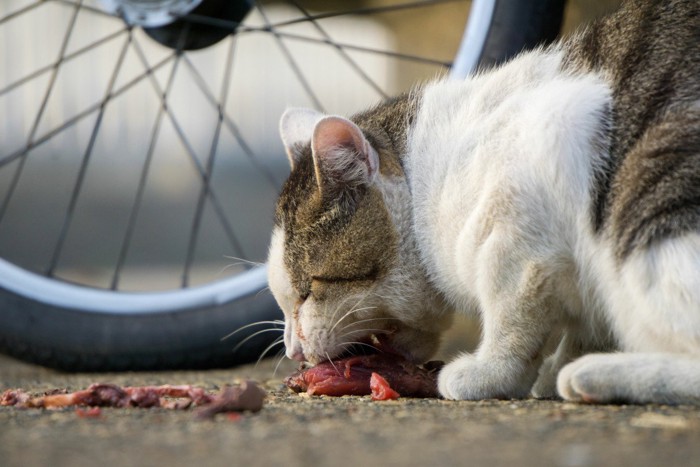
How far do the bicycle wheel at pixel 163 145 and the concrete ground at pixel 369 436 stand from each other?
2.26ft

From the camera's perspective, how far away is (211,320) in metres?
2.29

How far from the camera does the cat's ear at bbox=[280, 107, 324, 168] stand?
2.06 metres

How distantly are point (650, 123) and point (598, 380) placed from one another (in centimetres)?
45

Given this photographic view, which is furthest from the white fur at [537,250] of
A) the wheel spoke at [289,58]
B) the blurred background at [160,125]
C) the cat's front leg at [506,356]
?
the blurred background at [160,125]

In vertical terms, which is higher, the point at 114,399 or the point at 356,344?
the point at 356,344

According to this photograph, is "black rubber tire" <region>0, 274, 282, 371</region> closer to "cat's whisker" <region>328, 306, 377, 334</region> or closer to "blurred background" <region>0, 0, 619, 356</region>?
"cat's whisker" <region>328, 306, 377, 334</region>

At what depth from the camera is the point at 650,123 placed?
1598 mm

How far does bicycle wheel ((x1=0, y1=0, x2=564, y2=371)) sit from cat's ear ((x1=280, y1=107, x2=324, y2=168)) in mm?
320

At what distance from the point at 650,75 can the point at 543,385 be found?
63cm

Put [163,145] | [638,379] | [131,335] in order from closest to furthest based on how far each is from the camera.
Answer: [638,379]
[131,335]
[163,145]

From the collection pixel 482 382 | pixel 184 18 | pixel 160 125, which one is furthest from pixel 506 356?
pixel 160 125

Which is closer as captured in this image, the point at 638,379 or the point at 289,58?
the point at 638,379

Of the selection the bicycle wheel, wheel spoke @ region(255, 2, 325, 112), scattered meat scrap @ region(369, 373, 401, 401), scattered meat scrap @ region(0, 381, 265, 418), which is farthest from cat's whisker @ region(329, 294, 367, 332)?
wheel spoke @ region(255, 2, 325, 112)

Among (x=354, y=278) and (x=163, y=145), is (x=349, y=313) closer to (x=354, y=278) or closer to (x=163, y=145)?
(x=354, y=278)
